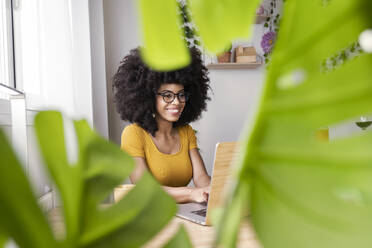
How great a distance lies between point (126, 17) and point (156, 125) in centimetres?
94

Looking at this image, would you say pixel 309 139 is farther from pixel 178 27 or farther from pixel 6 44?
pixel 6 44

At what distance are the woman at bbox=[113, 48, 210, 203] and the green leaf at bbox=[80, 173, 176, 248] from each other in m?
1.70

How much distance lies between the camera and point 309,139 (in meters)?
0.08

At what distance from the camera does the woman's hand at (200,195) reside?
4.93 ft

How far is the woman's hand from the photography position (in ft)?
4.93

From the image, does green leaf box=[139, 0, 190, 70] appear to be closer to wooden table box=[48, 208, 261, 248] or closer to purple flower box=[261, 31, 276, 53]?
wooden table box=[48, 208, 261, 248]

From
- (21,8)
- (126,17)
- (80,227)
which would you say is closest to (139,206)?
(80,227)

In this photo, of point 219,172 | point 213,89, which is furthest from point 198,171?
point 219,172

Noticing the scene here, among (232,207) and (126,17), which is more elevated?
(126,17)

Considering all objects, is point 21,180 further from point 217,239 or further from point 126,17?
point 126,17

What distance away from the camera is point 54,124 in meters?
0.11

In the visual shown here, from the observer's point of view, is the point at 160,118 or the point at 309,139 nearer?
the point at 309,139

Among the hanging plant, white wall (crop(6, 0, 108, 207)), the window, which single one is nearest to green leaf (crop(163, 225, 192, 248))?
white wall (crop(6, 0, 108, 207))

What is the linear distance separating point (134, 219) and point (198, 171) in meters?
1.93
